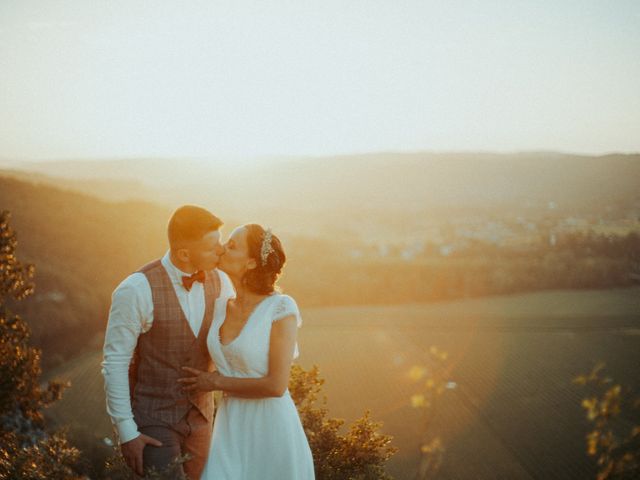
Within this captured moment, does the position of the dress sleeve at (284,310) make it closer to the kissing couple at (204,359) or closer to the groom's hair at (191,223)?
the kissing couple at (204,359)

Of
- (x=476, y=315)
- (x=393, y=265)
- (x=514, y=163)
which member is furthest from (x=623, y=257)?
(x=514, y=163)

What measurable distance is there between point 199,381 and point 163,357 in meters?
0.27

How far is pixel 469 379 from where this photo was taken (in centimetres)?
3173

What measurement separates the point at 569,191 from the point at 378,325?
62.7 ft

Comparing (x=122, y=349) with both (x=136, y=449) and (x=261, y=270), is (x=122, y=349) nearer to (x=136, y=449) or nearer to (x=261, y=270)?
(x=136, y=449)

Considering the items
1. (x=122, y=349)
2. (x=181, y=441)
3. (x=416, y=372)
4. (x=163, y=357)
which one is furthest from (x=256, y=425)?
(x=416, y=372)

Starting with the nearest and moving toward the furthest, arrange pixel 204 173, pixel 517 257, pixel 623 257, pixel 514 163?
1. pixel 623 257
2. pixel 517 257
3. pixel 514 163
4. pixel 204 173

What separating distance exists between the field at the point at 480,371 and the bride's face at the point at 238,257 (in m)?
8.50

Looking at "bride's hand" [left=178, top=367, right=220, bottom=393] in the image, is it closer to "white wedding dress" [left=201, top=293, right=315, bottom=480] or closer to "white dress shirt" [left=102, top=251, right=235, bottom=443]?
"white wedding dress" [left=201, top=293, right=315, bottom=480]

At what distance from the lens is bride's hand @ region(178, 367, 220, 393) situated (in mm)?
3064

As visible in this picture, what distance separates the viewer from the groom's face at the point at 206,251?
3.10 m

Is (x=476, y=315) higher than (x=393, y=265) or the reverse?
the reverse

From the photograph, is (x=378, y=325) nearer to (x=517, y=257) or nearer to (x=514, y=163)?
(x=517, y=257)

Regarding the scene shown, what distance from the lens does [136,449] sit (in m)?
3.04
